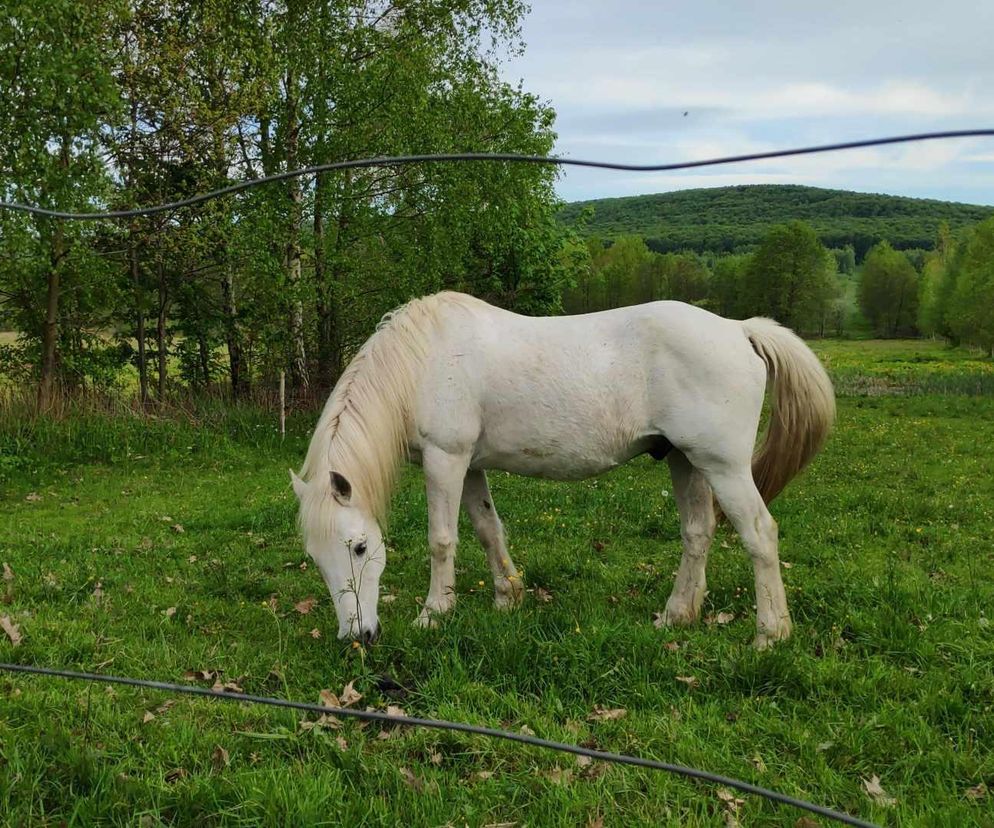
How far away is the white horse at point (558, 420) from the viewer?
4.47m

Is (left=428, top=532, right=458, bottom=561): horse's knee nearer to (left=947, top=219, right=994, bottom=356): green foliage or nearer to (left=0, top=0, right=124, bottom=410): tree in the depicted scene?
(left=0, top=0, right=124, bottom=410): tree

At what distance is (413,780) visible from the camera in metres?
2.83

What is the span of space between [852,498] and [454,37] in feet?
42.9

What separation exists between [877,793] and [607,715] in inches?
44.3

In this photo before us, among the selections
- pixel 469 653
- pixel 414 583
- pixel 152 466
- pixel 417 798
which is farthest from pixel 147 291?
pixel 417 798

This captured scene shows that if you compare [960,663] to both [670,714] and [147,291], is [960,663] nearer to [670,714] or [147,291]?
[670,714]

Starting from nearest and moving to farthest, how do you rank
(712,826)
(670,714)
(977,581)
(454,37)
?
(712,826), (670,714), (977,581), (454,37)

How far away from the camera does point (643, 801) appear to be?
2.74 meters

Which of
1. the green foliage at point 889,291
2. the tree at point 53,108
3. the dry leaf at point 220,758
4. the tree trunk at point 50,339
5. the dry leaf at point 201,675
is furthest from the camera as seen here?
the green foliage at point 889,291

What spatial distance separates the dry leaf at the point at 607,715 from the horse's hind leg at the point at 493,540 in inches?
61.6

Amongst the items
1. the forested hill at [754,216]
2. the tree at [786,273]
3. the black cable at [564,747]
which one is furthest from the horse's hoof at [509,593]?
the tree at [786,273]

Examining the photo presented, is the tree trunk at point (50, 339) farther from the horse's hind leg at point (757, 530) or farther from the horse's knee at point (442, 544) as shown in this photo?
the horse's hind leg at point (757, 530)

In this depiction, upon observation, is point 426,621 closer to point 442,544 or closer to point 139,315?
point 442,544

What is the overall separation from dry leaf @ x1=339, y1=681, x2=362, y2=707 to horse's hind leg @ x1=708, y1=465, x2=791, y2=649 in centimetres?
241
